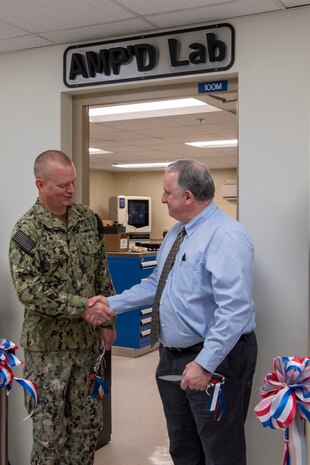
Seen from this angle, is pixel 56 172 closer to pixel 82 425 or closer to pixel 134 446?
pixel 82 425

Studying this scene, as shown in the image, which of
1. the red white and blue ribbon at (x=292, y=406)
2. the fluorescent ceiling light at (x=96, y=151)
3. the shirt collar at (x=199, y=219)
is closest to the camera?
the red white and blue ribbon at (x=292, y=406)

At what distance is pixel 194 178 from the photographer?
236cm

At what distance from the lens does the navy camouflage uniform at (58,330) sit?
99.5 inches

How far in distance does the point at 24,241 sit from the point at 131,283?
3638 mm

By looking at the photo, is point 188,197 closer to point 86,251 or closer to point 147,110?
point 86,251

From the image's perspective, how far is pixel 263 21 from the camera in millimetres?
2746

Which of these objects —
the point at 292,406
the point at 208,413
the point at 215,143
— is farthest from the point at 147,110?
the point at 292,406

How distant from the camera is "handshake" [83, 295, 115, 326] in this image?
256cm

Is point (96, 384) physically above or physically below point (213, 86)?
below

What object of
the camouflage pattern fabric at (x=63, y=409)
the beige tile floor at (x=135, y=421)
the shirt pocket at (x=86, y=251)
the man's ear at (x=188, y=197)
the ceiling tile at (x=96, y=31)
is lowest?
the beige tile floor at (x=135, y=421)

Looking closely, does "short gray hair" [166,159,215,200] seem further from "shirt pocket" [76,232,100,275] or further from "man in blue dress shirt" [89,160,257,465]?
"shirt pocket" [76,232,100,275]

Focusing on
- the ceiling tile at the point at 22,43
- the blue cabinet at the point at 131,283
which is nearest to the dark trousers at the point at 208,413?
the ceiling tile at the point at 22,43

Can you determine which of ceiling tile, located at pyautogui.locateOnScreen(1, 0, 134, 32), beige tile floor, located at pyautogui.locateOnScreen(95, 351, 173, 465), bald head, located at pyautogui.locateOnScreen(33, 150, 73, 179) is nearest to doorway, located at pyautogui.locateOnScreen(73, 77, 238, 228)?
ceiling tile, located at pyautogui.locateOnScreen(1, 0, 134, 32)

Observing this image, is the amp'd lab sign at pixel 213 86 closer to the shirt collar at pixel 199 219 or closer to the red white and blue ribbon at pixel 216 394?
the shirt collar at pixel 199 219
